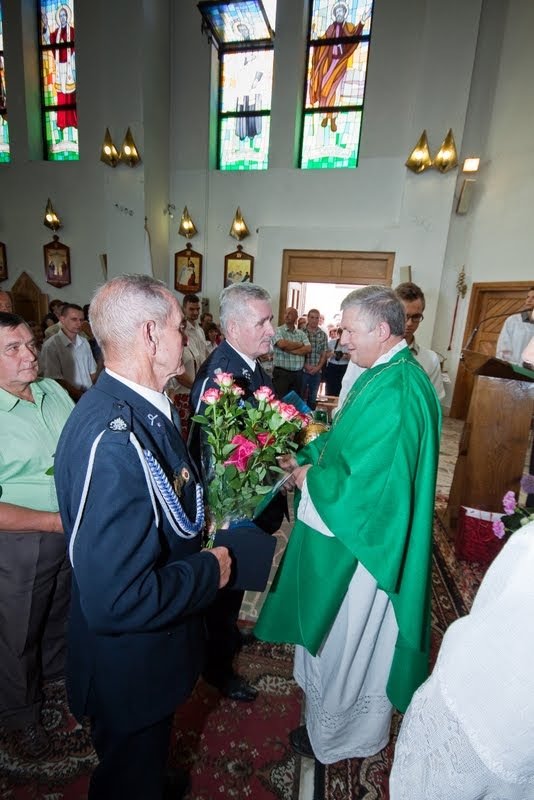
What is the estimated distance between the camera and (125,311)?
990mm

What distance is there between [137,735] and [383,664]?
0.98 metres

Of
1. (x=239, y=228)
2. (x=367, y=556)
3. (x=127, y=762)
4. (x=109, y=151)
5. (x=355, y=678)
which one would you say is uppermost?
(x=109, y=151)

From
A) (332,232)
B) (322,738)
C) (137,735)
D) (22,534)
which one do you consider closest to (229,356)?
(22,534)

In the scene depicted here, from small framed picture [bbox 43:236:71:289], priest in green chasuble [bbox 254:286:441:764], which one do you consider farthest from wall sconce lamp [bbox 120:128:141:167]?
priest in green chasuble [bbox 254:286:441:764]

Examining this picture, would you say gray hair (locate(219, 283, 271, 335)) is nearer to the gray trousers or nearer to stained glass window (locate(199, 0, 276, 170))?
the gray trousers

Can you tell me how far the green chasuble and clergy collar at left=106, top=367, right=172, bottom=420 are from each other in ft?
2.20

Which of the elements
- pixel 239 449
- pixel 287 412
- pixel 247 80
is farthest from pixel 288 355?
pixel 247 80

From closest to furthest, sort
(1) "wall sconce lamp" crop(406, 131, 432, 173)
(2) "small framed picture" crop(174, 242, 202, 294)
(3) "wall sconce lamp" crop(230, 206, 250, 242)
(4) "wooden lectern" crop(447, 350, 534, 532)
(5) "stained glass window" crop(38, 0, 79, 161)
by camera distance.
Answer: (4) "wooden lectern" crop(447, 350, 534, 532)
(1) "wall sconce lamp" crop(406, 131, 432, 173)
(3) "wall sconce lamp" crop(230, 206, 250, 242)
(2) "small framed picture" crop(174, 242, 202, 294)
(5) "stained glass window" crop(38, 0, 79, 161)

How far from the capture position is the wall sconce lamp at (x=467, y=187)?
698 centimetres

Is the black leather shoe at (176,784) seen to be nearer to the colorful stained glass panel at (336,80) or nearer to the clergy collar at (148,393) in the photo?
the clergy collar at (148,393)

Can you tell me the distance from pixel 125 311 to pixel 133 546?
0.59m

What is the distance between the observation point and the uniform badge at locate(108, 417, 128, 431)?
86 cm

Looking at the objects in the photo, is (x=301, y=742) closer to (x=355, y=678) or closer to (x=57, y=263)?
Answer: (x=355, y=678)

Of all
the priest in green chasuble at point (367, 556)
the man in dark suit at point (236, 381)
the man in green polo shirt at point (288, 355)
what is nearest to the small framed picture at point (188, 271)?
the man in green polo shirt at point (288, 355)
